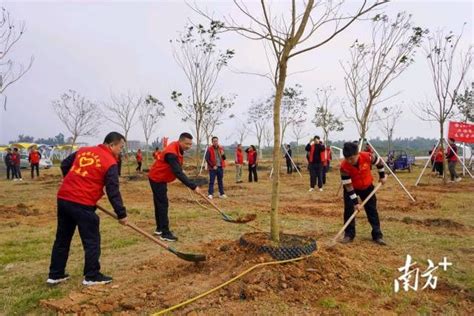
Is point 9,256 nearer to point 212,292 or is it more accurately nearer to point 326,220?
point 212,292

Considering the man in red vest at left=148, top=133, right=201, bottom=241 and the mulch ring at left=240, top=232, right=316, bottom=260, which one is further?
the man in red vest at left=148, top=133, right=201, bottom=241

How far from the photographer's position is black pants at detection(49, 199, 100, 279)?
421cm

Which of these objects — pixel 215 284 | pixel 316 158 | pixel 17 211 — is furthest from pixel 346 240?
pixel 17 211

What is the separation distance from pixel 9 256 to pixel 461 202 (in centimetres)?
953

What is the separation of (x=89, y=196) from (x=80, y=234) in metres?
0.45

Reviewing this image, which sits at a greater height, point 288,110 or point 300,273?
point 288,110

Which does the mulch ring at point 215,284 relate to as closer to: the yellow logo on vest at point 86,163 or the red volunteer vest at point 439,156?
the yellow logo on vest at point 86,163

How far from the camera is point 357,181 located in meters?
5.88

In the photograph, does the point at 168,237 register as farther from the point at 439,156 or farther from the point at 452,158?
the point at 439,156

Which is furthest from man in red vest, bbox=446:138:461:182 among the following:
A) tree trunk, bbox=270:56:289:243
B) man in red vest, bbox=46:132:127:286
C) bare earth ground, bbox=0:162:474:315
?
man in red vest, bbox=46:132:127:286

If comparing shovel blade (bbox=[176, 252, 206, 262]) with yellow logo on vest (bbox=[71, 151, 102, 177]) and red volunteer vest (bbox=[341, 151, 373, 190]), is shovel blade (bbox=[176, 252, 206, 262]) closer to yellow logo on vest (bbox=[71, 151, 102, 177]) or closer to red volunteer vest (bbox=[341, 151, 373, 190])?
yellow logo on vest (bbox=[71, 151, 102, 177])

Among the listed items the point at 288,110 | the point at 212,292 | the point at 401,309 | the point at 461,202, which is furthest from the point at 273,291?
the point at 288,110

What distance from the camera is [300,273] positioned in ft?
13.2

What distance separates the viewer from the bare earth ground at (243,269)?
12.1 feet
